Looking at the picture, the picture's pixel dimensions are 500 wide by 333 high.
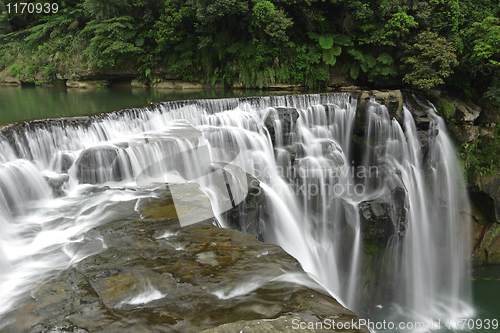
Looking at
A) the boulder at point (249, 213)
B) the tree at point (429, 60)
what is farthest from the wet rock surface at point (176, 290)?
the tree at point (429, 60)

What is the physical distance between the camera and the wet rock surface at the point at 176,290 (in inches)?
109

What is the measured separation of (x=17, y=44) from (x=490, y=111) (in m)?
31.4

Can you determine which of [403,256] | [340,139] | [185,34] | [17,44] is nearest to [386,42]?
[340,139]

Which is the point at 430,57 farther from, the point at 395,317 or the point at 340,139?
the point at 395,317

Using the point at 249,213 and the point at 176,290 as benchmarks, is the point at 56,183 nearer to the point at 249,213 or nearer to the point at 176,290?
the point at 249,213

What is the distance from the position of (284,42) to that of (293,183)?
10428 millimetres

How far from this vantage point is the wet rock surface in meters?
2.76

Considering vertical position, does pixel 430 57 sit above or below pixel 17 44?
below

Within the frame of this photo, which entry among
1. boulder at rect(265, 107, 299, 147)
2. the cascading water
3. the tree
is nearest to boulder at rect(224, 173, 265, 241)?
the cascading water

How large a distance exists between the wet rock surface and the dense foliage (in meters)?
12.1

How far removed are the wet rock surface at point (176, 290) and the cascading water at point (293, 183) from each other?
2.14ft

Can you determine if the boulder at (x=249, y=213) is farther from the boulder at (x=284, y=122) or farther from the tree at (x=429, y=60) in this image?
the tree at (x=429, y=60)

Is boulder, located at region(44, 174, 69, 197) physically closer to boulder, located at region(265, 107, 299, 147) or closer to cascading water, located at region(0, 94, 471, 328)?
cascading water, located at region(0, 94, 471, 328)

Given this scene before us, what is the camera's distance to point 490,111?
12734 mm
